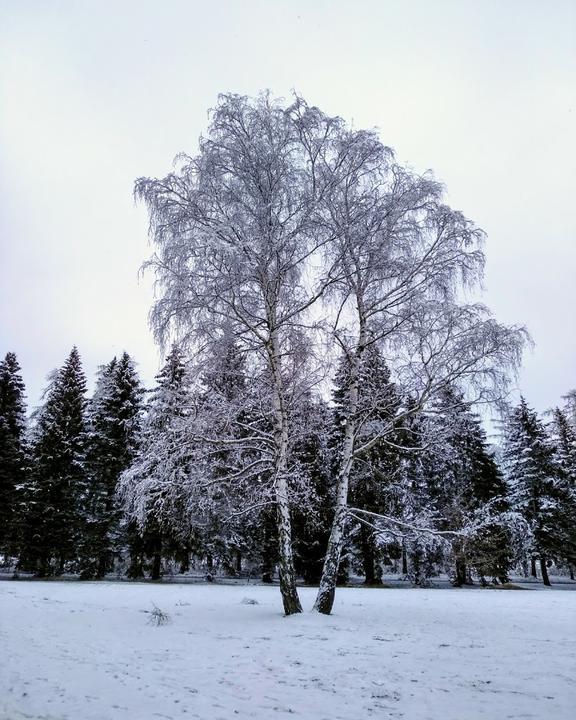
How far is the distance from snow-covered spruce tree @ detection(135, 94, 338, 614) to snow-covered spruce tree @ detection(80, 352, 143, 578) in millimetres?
18927

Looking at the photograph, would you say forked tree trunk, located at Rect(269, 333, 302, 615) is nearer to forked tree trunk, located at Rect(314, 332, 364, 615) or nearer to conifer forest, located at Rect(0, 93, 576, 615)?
conifer forest, located at Rect(0, 93, 576, 615)

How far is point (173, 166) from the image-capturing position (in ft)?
37.7

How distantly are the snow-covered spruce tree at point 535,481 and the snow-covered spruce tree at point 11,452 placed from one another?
3140 cm

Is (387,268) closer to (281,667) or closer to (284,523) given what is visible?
(284,523)

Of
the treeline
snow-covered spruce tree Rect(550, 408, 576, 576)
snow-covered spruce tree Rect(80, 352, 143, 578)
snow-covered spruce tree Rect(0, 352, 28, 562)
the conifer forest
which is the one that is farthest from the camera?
snow-covered spruce tree Rect(550, 408, 576, 576)

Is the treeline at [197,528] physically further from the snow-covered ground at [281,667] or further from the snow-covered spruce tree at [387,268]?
the snow-covered ground at [281,667]

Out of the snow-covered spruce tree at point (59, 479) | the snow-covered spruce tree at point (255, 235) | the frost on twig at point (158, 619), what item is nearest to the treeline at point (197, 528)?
the snow-covered spruce tree at point (59, 479)

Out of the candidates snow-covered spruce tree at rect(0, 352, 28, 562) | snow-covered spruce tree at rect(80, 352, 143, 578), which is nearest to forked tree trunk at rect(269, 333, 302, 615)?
snow-covered spruce tree at rect(80, 352, 143, 578)

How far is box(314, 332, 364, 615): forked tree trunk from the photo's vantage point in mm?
10984

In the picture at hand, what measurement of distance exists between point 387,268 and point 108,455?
24.5 metres

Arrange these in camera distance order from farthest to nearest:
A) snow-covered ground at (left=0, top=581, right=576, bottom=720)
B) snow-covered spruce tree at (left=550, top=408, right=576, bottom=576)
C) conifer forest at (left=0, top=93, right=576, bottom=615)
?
snow-covered spruce tree at (left=550, top=408, right=576, bottom=576)
conifer forest at (left=0, top=93, right=576, bottom=615)
snow-covered ground at (left=0, top=581, right=576, bottom=720)

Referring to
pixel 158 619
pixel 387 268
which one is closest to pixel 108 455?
pixel 158 619

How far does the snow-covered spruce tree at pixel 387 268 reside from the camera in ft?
36.2

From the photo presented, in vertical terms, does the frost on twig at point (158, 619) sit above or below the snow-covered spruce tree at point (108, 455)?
below
